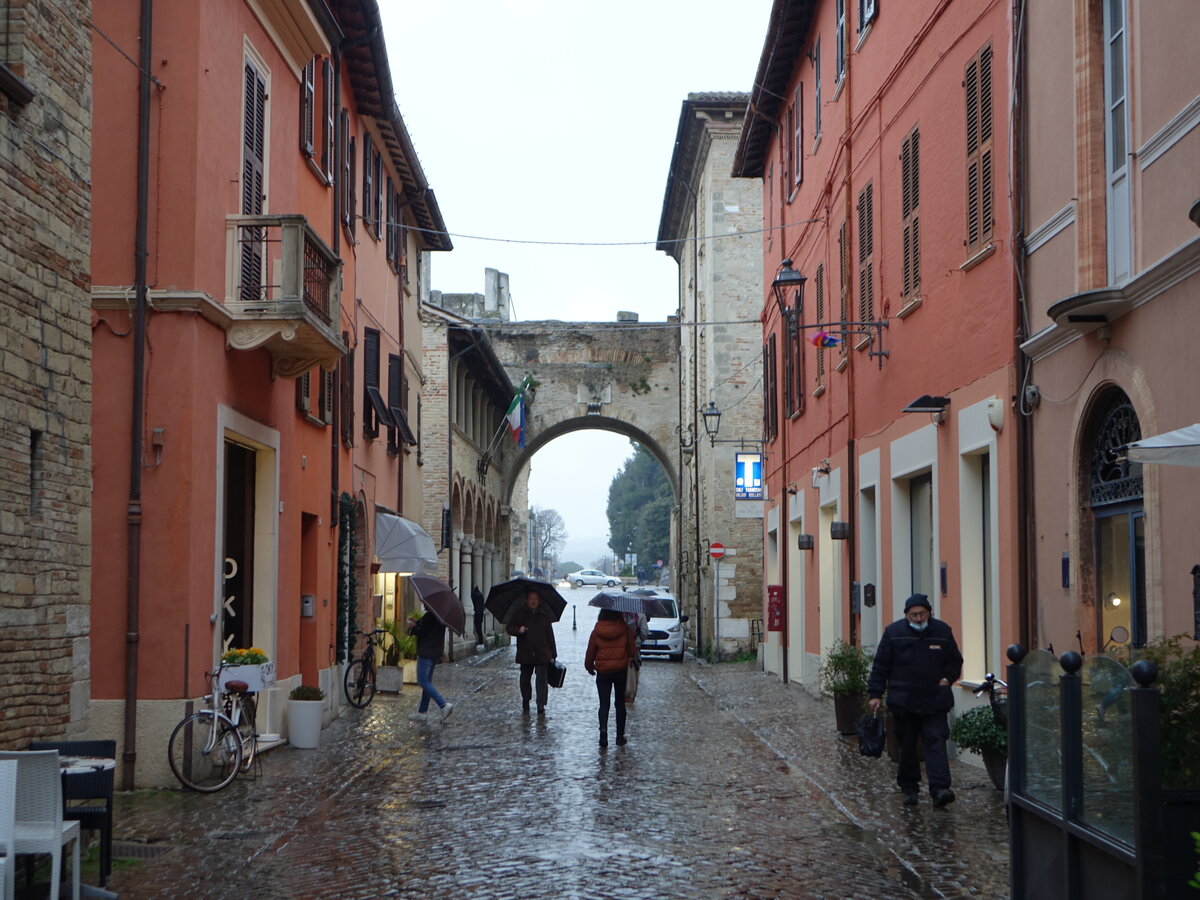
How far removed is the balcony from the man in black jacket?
5762mm

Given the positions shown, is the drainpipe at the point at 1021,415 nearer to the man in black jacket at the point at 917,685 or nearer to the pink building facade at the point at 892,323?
the pink building facade at the point at 892,323

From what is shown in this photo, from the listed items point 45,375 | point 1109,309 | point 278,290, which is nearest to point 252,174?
point 278,290

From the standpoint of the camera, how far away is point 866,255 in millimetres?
17656

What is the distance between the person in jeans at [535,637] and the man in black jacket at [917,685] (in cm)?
721

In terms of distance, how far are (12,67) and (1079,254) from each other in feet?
22.5

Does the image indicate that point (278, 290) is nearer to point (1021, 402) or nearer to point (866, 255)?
point (1021, 402)

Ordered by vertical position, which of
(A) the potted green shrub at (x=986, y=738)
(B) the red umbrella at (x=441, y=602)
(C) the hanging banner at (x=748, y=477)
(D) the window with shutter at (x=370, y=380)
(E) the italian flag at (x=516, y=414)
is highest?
(E) the italian flag at (x=516, y=414)

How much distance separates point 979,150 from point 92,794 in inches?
355

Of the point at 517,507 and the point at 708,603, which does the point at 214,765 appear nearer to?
the point at 708,603

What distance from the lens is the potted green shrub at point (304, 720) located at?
14.8m

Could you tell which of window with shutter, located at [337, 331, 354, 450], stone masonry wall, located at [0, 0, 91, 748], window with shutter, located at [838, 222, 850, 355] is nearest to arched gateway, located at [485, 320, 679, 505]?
window with shutter, located at [337, 331, 354, 450]

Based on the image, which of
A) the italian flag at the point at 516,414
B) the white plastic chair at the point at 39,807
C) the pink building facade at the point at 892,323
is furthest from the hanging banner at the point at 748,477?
the white plastic chair at the point at 39,807

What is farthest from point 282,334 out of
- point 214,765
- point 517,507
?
point 517,507

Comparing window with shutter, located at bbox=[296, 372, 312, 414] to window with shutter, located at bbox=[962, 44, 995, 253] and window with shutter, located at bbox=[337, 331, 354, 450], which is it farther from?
window with shutter, located at bbox=[962, 44, 995, 253]
